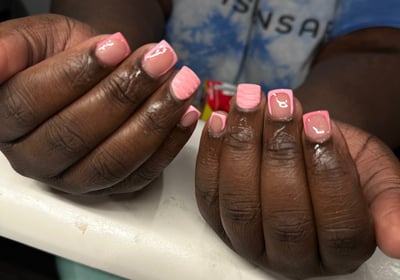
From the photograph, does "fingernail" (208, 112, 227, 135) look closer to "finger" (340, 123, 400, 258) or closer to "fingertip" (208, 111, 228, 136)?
"fingertip" (208, 111, 228, 136)

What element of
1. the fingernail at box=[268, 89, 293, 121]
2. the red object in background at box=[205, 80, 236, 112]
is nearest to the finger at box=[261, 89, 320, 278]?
the fingernail at box=[268, 89, 293, 121]

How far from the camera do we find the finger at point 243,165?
0.35m

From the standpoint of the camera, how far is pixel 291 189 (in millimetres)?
343

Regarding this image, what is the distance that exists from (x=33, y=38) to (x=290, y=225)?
24 cm

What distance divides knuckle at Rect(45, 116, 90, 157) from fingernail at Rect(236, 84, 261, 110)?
118 millimetres

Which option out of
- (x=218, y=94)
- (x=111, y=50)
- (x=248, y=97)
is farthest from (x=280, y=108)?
(x=218, y=94)

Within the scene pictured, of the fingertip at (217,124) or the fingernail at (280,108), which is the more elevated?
the fingernail at (280,108)

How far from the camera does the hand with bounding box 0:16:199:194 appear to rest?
36cm

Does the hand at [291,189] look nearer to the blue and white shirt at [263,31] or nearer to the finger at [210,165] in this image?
the finger at [210,165]

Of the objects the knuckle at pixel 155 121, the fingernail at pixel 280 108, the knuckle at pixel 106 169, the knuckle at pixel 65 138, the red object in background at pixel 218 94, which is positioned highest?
the fingernail at pixel 280 108

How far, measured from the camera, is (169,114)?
0.36 meters

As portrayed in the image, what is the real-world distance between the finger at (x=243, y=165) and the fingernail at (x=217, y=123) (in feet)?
0.04

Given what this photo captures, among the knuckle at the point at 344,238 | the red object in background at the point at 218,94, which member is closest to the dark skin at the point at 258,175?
the knuckle at the point at 344,238

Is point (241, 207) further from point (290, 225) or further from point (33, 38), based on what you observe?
point (33, 38)
